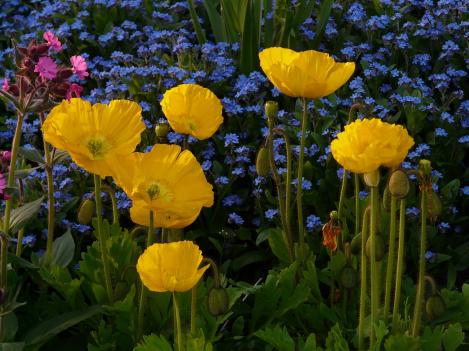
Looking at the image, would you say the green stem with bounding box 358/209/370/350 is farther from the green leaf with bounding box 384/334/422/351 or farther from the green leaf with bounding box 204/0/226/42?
the green leaf with bounding box 204/0/226/42

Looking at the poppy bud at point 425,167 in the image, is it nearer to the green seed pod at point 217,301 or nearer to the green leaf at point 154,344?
the green seed pod at point 217,301

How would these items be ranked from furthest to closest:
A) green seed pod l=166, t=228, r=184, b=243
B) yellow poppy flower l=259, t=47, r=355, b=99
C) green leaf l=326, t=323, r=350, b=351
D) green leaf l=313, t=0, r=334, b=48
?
green leaf l=313, t=0, r=334, b=48, green seed pod l=166, t=228, r=184, b=243, yellow poppy flower l=259, t=47, r=355, b=99, green leaf l=326, t=323, r=350, b=351

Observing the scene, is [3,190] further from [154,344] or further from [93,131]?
[154,344]

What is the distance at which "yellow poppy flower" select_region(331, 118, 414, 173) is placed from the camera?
5.08 ft

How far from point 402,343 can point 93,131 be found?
2.31 feet

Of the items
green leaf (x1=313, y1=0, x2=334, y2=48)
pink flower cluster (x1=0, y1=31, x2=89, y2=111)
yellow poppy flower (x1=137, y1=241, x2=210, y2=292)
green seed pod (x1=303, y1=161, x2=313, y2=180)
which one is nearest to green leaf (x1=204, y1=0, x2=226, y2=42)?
green leaf (x1=313, y1=0, x2=334, y2=48)

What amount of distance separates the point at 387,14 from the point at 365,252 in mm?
2028

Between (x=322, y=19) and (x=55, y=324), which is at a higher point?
(x=322, y=19)

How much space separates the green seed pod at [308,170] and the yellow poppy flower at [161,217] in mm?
1082

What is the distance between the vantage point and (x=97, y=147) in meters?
1.65

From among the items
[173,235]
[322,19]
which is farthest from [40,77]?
[322,19]

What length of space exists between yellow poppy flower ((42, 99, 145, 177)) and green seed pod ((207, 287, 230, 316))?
30 cm

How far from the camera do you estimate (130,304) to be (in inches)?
74.9

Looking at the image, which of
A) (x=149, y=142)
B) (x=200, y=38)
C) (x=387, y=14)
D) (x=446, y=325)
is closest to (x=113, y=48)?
(x=200, y=38)
